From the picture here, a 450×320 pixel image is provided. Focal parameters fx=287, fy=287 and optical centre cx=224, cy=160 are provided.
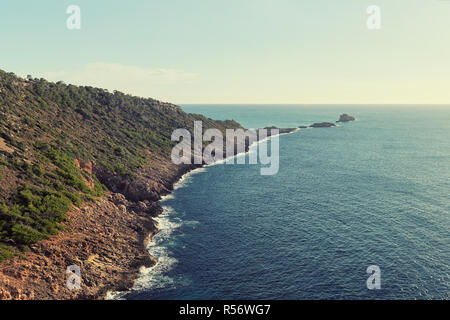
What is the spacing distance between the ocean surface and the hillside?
15310 mm

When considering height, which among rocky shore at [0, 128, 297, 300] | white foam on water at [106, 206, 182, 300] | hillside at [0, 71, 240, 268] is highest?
hillside at [0, 71, 240, 268]

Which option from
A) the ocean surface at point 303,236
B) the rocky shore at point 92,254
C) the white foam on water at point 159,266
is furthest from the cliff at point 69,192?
the ocean surface at point 303,236

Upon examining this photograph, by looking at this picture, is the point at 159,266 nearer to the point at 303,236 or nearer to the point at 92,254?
the point at 92,254

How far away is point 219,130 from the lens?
178 metres

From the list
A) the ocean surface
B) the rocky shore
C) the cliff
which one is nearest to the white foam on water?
the ocean surface

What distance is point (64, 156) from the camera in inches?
2763

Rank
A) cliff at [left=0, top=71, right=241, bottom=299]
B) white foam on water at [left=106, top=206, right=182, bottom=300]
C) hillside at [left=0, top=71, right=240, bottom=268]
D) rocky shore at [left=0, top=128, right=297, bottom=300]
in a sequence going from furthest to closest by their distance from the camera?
hillside at [left=0, top=71, right=240, bottom=268]
white foam on water at [left=106, top=206, right=182, bottom=300]
cliff at [left=0, top=71, right=241, bottom=299]
rocky shore at [left=0, top=128, right=297, bottom=300]

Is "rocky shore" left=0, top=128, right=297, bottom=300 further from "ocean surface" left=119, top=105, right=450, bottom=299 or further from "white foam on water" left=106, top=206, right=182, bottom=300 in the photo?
"ocean surface" left=119, top=105, right=450, bottom=299

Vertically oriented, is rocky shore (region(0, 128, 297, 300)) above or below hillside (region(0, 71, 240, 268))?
below

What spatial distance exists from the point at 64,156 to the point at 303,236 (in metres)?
59.0

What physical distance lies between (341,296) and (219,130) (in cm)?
14350

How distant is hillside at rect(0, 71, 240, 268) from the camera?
4841cm

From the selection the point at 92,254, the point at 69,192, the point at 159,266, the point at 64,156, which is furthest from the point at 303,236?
the point at 64,156
